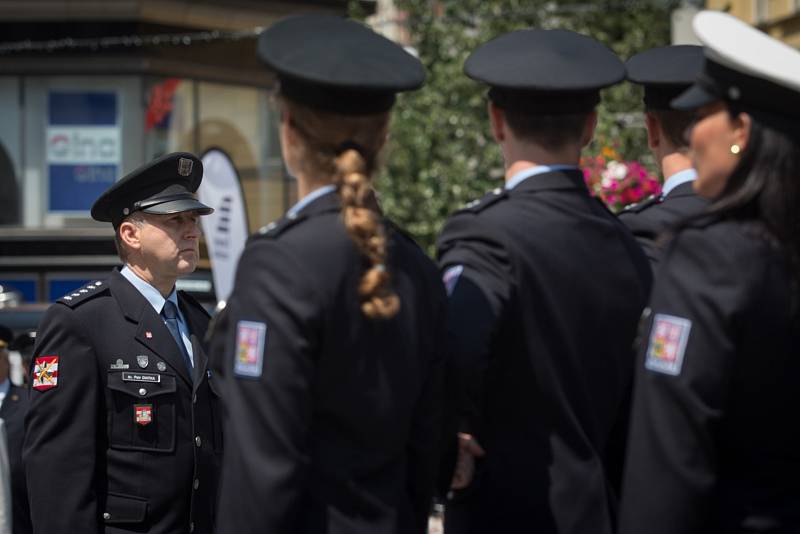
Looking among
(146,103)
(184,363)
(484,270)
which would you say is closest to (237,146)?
(146,103)

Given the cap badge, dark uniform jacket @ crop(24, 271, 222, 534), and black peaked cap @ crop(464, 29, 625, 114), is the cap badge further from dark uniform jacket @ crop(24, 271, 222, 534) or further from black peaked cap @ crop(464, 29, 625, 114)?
black peaked cap @ crop(464, 29, 625, 114)

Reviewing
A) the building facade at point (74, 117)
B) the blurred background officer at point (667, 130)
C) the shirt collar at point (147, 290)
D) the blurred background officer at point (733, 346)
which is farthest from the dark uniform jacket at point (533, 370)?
the building facade at point (74, 117)

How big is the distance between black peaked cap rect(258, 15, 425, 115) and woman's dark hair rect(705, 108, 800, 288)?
0.78 meters

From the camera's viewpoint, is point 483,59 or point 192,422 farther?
point 192,422

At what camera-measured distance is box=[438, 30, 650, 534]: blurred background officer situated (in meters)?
3.38

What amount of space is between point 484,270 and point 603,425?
525 mm

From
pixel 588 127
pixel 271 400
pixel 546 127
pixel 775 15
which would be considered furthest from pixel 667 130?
pixel 775 15

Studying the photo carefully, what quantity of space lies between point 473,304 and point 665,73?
1.47 m

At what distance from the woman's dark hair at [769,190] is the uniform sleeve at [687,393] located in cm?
11

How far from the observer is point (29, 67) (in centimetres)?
2070

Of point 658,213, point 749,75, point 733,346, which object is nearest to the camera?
point 733,346

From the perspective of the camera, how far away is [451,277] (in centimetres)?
339

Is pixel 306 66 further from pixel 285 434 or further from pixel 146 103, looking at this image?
pixel 146 103

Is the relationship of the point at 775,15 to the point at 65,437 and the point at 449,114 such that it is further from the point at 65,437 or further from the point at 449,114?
the point at 65,437
